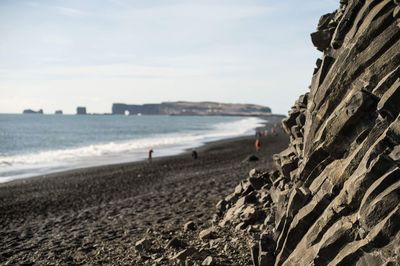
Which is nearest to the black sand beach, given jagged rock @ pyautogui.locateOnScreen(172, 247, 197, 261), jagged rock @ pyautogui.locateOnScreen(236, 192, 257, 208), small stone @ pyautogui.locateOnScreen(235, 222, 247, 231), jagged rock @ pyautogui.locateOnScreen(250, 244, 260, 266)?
jagged rock @ pyautogui.locateOnScreen(172, 247, 197, 261)

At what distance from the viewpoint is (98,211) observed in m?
25.1

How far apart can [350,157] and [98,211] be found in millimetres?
18298

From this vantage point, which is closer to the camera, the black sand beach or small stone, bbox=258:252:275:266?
small stone, bbox=258:252:275:266

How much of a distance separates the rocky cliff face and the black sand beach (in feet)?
22.2

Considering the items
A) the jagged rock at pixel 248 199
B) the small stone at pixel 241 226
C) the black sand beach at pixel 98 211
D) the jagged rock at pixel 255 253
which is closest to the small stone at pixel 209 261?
the jagged rock at pixel 255 253

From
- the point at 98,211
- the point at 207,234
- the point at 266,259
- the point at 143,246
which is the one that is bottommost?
the point at 98,211

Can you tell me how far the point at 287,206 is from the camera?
11.9 metres

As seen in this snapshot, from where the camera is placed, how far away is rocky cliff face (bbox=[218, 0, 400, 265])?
9047mm

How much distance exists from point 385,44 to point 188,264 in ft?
29.1

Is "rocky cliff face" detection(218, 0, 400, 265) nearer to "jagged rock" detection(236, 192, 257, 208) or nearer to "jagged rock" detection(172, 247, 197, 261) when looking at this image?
"jagged rock" detection(172, 247, 197, 261)

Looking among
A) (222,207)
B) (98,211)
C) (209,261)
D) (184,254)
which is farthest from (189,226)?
(98,211)

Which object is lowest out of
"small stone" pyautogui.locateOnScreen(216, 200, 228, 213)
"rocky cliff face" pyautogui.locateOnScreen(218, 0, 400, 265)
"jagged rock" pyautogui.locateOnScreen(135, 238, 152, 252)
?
"jagged rock" pyautogui.locateOnScreen(135, 238, 152, 252)

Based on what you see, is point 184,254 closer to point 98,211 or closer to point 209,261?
point 209,261

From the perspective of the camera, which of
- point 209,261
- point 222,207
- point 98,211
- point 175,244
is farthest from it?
point 98,211
